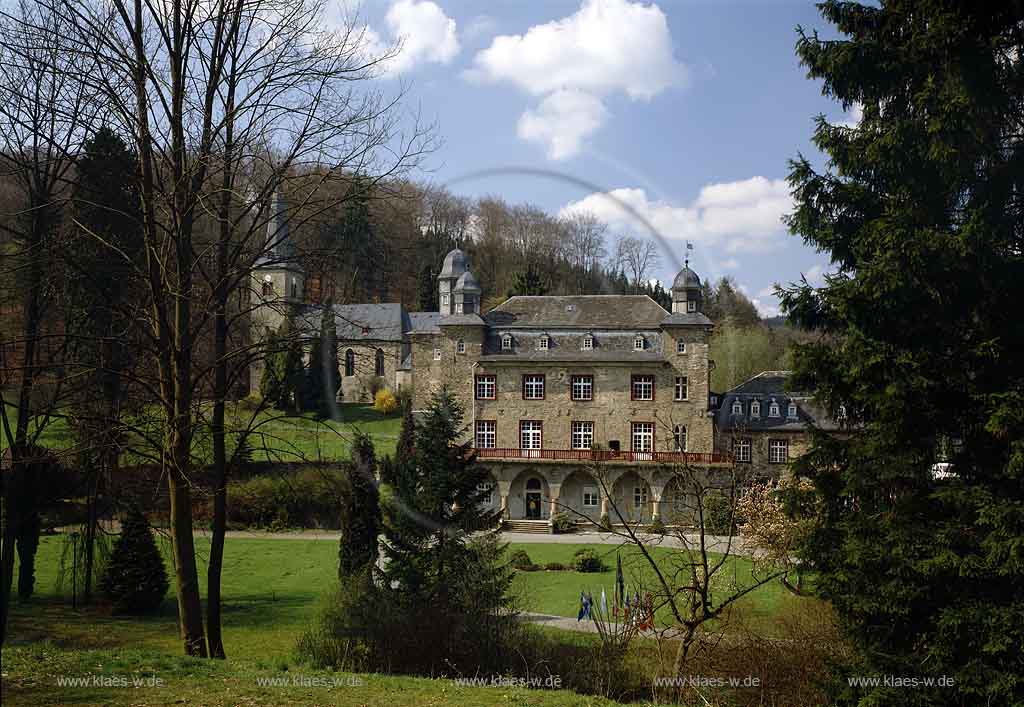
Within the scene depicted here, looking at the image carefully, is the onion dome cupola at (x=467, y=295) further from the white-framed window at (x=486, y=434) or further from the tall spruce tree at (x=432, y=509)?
the tall spruce tree at (x=432, y=509)

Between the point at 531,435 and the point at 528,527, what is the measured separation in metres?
4.01

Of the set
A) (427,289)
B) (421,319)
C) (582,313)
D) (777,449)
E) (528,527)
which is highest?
(427,289)

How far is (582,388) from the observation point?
3744 centimetres

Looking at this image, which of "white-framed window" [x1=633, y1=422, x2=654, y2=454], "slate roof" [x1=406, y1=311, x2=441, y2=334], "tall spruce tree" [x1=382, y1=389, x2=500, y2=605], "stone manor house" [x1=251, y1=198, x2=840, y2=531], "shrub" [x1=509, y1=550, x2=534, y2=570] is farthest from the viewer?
"slate roof" [x1=406, y1=311, x2=441, y2=334]

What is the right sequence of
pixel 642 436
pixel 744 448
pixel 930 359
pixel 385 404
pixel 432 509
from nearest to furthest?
1. pixel 930 359
2. pixel 432 509
3. pixel 642 436
4. pixel 744 448
5. pixel 385 404

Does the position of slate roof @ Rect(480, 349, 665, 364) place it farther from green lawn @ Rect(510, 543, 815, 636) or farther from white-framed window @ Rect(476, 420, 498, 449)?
green lawn @ Rect(510, 543, 815, 636)

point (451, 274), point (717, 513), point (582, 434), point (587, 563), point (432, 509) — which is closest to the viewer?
point (432, 509)

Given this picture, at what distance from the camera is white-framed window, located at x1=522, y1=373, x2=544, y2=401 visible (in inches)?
1483

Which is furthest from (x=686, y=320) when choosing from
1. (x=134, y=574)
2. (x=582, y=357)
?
(x=134, y=574)

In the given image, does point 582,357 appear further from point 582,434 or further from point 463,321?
point 463,321

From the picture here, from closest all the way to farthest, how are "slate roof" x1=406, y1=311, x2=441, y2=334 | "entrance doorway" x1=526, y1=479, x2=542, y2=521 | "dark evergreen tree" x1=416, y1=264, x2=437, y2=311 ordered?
"entrance doorway" x1=526, y1=479, x2=542, y2=521 → "dark evergreen tree" x1=416, y1=264, x2=437, y2=311 → "slate roof" x1=406, y1=311, x2=441, y2=334

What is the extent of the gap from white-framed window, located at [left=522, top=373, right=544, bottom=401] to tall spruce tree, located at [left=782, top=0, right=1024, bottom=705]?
87.1 feet

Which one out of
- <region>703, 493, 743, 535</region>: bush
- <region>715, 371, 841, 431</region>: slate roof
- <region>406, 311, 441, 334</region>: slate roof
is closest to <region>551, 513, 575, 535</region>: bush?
<region>715, 371, 841, 431</region>: slate roof

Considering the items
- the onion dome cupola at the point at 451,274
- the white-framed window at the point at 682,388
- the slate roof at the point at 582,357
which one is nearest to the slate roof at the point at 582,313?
the slate roof at the point at 582,357
